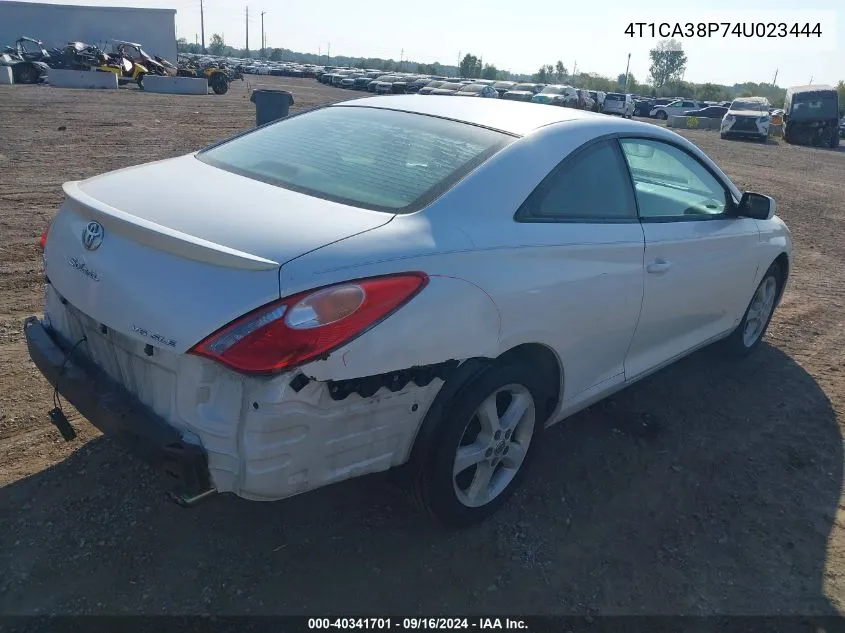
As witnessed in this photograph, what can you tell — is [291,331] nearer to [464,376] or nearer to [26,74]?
[464,376]

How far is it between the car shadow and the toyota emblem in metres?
1.12

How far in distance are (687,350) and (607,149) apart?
1.42m

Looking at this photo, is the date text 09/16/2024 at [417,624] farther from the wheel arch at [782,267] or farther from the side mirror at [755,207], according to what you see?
the wheel arch at [782,267]

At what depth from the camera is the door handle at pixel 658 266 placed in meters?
3.24

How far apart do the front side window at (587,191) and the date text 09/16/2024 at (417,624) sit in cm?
152

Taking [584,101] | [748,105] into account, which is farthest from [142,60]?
[748,105]

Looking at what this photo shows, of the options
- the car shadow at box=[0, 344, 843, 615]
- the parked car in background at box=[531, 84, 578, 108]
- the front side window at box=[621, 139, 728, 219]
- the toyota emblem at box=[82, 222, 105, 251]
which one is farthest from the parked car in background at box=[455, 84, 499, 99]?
the toyota emblem at box=[82, 222, 105, 251]

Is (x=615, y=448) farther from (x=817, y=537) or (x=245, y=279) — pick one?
(x=245, y=279)

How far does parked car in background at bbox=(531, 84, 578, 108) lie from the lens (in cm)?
3275

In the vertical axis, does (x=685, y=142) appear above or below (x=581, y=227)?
above

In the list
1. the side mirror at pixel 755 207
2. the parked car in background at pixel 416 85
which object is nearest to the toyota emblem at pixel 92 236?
the side mirror at pixel 755 207

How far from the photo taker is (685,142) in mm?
3875

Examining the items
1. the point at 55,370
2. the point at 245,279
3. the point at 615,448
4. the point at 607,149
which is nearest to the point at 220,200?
the point at 245,279

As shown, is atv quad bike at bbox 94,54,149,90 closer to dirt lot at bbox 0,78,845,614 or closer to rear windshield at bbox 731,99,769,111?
rear windshield at bbox 731,99,769,111
